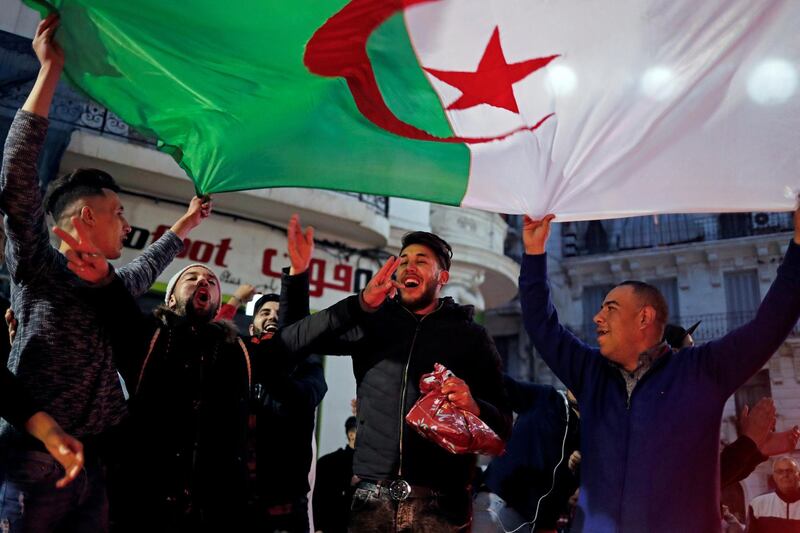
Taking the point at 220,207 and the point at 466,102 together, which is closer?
the point at 466,102

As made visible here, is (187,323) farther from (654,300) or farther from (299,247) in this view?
(654,300)

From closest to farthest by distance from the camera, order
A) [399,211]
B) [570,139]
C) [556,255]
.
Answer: [570,139] → [399,211] → [556,255]

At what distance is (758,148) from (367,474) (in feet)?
7.41

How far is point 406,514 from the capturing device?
122 inches

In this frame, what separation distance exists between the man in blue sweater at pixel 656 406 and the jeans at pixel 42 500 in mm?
1908

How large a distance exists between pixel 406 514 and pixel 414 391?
20.9 inches

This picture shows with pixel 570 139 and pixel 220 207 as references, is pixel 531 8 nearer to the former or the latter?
pixel 570 139

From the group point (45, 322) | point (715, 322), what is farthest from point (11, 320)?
point (715, 322)

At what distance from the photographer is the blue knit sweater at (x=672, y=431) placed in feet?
9.42

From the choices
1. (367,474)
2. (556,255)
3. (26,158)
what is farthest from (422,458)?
(556,255)

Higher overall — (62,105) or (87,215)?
(62,105)

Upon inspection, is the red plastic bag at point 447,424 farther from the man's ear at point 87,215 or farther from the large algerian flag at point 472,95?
the man's ear at point 87,215

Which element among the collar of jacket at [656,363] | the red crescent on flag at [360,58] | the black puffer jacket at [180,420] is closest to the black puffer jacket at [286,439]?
the black puffer jacket at [180,420]

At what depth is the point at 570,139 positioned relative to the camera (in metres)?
3.47
